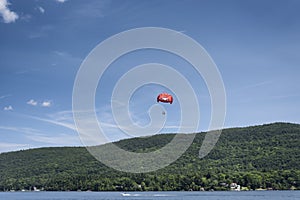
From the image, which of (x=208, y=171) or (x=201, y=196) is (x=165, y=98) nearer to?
(x=201, y=196)

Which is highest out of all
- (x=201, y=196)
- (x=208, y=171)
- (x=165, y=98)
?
Result: (x=208, y=171)

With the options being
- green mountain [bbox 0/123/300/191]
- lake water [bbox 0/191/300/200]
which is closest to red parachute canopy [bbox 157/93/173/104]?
lake water [bbox 0/191/300/200]

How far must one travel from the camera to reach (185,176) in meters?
151

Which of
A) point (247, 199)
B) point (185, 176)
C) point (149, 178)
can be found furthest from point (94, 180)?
point (247, 199)

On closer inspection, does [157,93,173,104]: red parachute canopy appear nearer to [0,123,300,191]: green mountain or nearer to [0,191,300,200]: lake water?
[0,191,300,200]: lake water

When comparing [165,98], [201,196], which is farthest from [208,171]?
[165,98]

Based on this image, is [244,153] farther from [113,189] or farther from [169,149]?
[113,189]

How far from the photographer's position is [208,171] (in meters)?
161

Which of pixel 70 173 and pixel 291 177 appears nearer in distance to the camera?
pixel 291 177

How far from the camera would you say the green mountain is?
145m

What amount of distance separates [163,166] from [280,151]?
161ft

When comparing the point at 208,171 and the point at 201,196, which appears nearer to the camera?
the point at 201,196

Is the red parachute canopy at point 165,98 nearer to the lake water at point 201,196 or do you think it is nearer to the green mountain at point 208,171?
the lake water at point 201,196

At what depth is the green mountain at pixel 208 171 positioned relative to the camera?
14500cm
